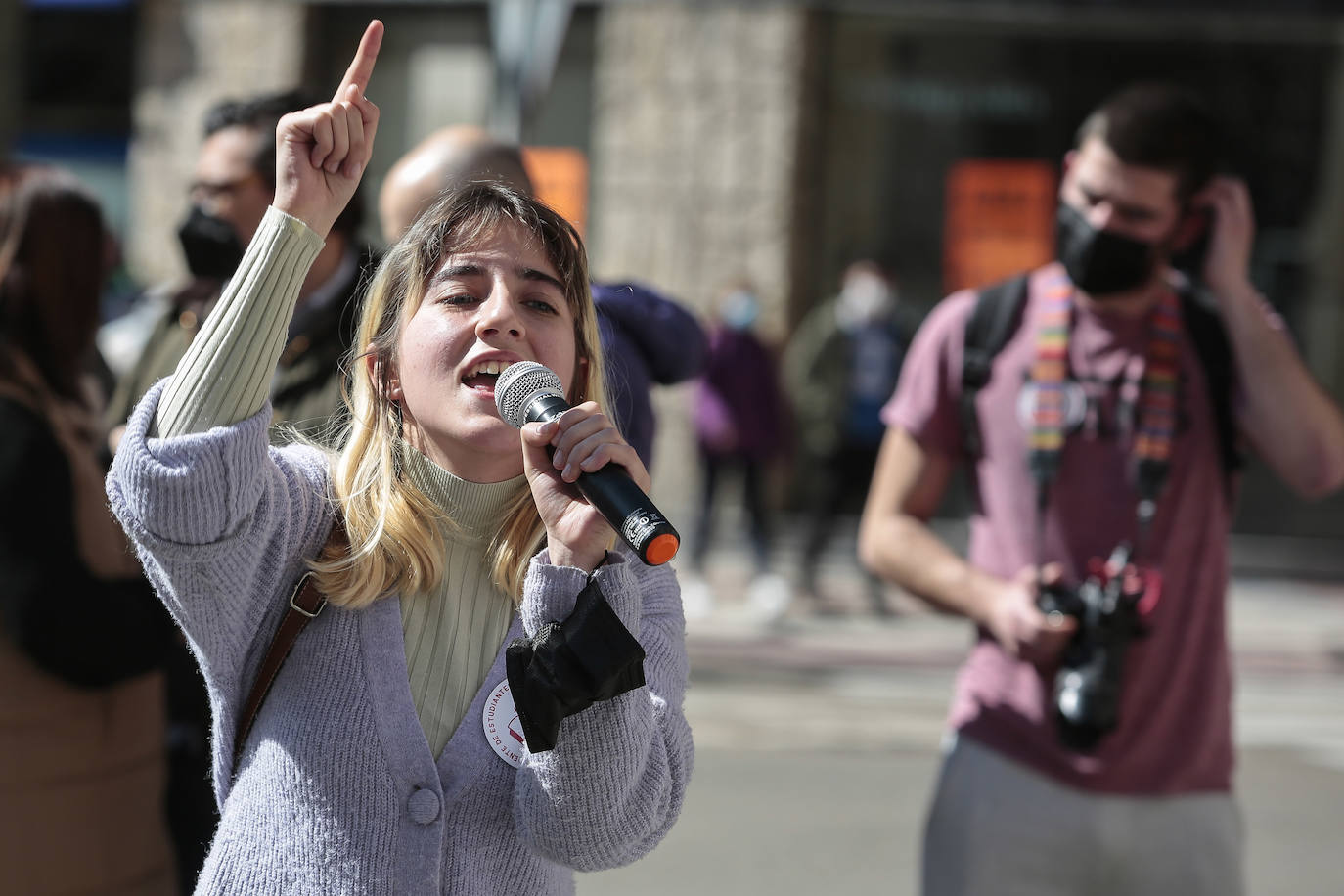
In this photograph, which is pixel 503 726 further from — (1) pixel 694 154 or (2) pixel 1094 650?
(1) pixel 694 154

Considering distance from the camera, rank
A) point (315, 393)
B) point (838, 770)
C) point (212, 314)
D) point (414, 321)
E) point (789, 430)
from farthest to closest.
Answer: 1. point (789, 430)
2. point (838, 770)
3. point (315, 393)
4. point (414, 321)
5. point (212, 314)

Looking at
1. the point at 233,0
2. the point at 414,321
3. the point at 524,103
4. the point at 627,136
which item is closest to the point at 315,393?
the point at 414,321

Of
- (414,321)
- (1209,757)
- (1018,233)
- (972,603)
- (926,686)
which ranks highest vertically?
(414,321)

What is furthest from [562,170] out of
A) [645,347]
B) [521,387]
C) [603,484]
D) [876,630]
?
[603,484]

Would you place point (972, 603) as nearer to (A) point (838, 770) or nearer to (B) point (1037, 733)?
(B) point (1037, 733)

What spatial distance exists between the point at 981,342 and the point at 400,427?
1.40 m

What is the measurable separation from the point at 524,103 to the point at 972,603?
593 cm

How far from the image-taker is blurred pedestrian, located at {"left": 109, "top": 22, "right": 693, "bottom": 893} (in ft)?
5.59

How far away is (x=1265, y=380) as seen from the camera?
2.87 meters

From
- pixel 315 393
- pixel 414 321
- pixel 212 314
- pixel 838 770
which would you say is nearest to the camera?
pixel 212 314

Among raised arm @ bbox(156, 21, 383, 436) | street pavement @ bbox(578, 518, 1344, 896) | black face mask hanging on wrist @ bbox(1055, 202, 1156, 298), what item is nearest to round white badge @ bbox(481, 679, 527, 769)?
raised arm @ bbox(156, 21, 383, 436)

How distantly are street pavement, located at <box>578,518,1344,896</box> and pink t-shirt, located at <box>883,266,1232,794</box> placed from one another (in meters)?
2.59

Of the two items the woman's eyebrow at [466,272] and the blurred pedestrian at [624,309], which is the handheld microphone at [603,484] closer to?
the woman's eyebrow at [466,272]

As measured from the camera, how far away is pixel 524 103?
8320mm
